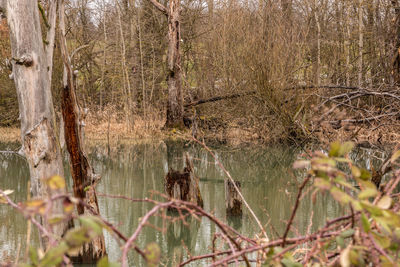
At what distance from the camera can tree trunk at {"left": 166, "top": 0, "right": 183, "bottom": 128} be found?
15641mm

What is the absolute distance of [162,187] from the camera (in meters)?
8.23

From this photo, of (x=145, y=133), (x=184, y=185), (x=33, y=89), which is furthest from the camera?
(x=145, y=133)

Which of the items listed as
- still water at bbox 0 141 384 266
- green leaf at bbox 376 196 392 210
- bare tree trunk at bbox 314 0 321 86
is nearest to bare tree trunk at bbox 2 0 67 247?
still water at bbox 0 141 384 266

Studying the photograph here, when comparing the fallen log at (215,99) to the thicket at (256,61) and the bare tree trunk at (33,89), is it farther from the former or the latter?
the bare tree trunk at (33,89)

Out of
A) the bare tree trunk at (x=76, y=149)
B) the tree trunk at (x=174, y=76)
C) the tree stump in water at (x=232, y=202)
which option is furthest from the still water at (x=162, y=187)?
the tree trunk at (x=174, y=76)

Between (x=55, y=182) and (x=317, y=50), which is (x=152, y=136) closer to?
(x=317, y=50)

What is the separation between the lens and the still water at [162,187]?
17.0 ft

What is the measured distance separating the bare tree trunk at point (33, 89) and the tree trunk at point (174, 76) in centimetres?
1195

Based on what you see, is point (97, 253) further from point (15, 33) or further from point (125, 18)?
point (125, 18)

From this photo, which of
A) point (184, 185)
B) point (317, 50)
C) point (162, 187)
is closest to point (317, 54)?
point (317, 50)

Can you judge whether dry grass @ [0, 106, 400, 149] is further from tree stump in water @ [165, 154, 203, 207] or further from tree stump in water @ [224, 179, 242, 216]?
tree stump in water @ [224, 179, 242, 216]

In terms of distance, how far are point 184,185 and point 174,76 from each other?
10.1 m

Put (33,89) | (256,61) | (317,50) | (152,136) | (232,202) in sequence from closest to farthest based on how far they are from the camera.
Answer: (33,89) < (232,202) < (256,61) < (317,50) < (152,136)

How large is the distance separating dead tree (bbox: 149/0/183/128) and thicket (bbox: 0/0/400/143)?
1.66 feet
